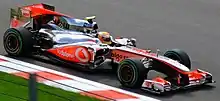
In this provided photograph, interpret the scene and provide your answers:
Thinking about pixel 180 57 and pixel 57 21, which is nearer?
pixel 180 57

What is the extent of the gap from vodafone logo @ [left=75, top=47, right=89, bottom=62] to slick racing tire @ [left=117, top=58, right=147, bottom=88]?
747mm

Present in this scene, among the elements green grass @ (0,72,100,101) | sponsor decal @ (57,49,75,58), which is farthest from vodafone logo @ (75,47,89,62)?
green grass @ (0,72,100,101)

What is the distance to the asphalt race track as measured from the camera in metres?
10.8

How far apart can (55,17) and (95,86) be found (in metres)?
2.20

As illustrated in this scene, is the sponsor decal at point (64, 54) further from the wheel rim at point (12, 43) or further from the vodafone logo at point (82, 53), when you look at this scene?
the wheel rim at point (12, 43)

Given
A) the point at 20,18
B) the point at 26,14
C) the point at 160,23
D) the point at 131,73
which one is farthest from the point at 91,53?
the point at 160,23

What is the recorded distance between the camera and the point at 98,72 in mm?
10047

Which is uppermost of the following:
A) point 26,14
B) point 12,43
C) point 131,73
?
point 26,14

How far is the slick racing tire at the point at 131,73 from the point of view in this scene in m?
8.94

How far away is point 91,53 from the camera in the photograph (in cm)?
973

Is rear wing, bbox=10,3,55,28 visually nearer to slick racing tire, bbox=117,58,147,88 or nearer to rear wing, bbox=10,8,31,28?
rear wing, bbox=10,8,31,28

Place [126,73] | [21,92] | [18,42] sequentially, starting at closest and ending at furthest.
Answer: [21,92] → [126,73] → [18,42]

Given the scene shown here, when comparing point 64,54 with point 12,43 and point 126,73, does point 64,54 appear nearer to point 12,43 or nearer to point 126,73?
point 12,43

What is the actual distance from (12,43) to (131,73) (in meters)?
2.54
